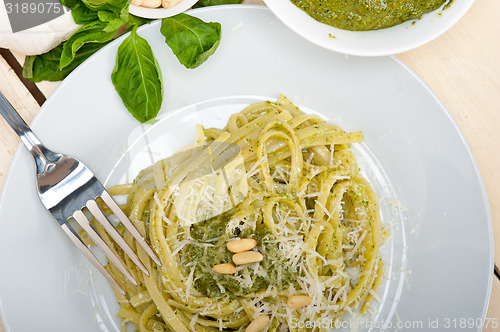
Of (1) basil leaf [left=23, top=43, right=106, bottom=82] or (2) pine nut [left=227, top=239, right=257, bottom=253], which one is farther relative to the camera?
(1) basil leaf [left=23, top=43, right=106, bottom=82]

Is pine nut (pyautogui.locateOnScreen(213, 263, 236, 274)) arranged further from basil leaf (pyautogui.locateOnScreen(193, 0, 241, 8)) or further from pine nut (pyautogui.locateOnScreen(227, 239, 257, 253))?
basil leaf (pyautogui.locateOnScreen(193, 0, 241, 8))

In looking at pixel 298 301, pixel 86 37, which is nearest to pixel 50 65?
pixel 86 37

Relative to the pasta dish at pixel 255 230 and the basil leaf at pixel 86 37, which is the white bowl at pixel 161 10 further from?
the pasta dish at pixel 255 230

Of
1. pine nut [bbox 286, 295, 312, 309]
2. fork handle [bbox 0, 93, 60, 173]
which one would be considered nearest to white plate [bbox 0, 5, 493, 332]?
fork handle [bbox 0, 93, 60, 173]

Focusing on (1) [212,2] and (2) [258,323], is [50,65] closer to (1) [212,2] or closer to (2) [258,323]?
(1) [212,2]

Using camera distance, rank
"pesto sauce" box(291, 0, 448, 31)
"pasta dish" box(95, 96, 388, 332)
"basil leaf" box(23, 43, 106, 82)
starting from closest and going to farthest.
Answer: "pesto sauce" box(291, 0, 448, 31) < "pasta dish" box(95, 96, 388, 332) < "basil leaf" box(23, 43, 106, 82)

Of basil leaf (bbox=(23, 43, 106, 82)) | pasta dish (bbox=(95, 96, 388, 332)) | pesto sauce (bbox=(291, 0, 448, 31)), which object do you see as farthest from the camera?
basil leaf (bbox=(23, 43, 106, 82))

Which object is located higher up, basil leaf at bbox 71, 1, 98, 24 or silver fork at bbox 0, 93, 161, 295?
basil leaf at bbox 71, 1, 98, 24

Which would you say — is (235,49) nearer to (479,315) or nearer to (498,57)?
(498,57)
